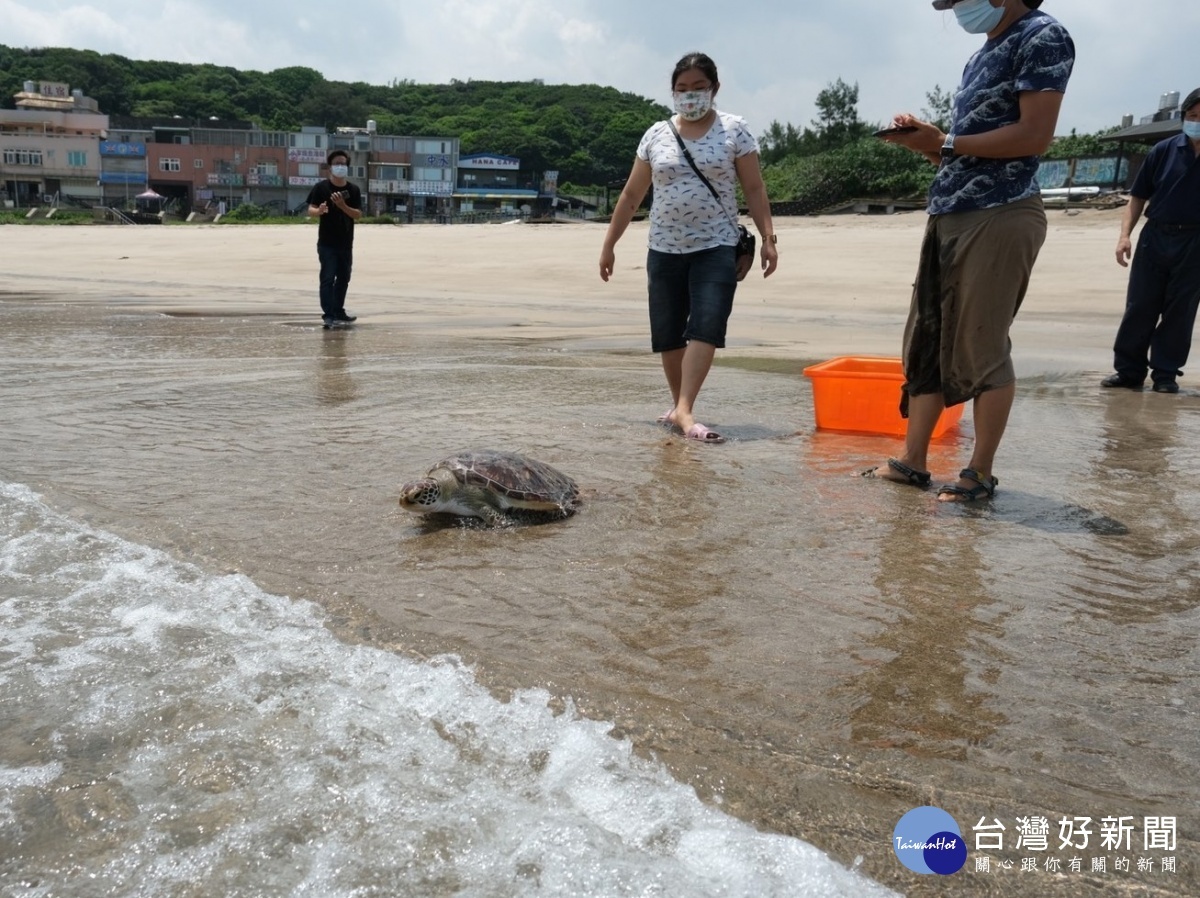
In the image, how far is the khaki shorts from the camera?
3.46 meters

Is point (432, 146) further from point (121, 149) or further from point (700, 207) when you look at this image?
point (700, 207)

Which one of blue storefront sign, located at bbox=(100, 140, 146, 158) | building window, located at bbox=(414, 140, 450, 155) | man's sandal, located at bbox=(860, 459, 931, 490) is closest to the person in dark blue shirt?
man's sandal, located at bbox=(860, 459, 931, 490)

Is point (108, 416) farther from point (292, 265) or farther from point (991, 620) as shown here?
point (292, 265)

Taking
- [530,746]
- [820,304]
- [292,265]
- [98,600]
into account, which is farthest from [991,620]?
[292,265]

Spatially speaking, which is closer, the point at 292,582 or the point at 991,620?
the point at 991,620

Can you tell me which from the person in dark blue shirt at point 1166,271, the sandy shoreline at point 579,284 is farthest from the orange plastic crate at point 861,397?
the sandy shoreline at point 579,284

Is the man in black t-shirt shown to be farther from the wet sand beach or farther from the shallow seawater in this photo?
the shallow seawater

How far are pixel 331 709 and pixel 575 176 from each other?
11329cm

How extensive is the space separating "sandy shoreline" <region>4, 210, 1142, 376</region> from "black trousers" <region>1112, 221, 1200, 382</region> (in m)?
0.78

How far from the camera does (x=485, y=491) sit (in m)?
3.24

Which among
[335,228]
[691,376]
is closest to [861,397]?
[691,376]

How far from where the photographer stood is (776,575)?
276 cm

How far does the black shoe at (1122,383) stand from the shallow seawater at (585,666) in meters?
2.55

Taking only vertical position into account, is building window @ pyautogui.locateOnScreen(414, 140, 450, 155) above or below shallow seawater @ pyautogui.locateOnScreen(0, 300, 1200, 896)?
above
